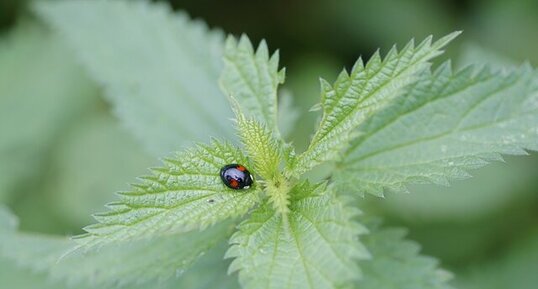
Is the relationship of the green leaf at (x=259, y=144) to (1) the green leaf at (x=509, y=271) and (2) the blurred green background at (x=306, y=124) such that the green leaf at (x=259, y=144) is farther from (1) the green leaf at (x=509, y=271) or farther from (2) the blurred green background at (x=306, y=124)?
(1) the green leaf at (x=509, y=271)

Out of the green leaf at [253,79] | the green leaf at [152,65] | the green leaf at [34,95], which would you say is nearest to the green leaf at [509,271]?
the green leaf at [152,65]

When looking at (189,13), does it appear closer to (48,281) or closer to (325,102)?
(48,281)

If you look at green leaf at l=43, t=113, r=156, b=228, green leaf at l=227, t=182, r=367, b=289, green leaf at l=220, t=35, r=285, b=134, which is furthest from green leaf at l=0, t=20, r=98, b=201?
green leaf at l=227, t=182, r=367, b=289

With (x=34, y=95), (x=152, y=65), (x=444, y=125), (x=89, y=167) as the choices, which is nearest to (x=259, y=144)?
(x=444, y=125)

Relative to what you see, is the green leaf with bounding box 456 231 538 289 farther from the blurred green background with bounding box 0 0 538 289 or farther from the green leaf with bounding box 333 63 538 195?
the green leaf with bounding box 333 63 538 195

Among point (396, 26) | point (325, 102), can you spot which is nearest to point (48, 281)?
point (325, 102)
